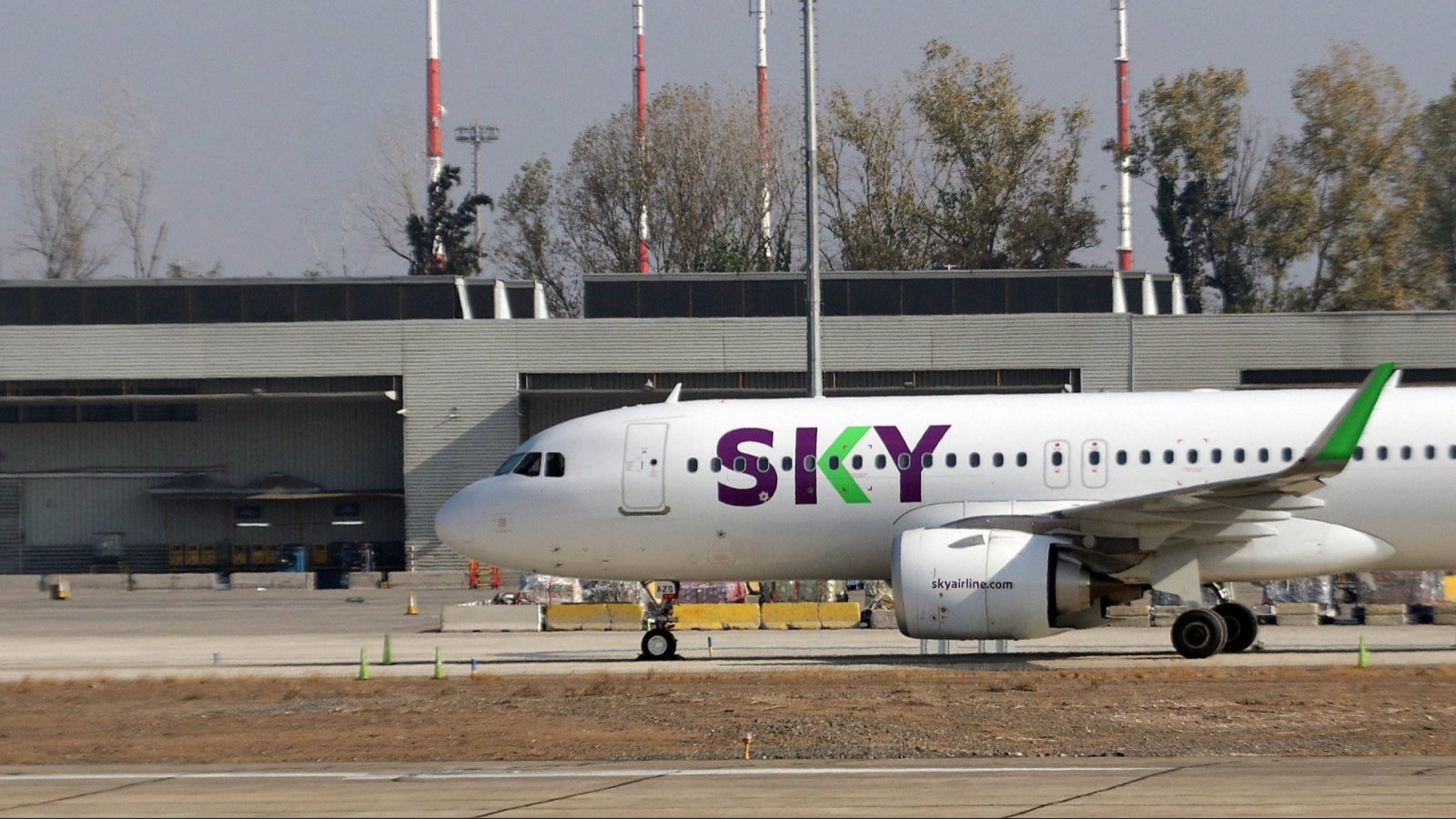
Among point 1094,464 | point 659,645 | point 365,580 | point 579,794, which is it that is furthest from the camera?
point 365,580

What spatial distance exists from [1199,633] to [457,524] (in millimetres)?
9695

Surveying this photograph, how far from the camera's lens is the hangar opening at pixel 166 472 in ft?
161

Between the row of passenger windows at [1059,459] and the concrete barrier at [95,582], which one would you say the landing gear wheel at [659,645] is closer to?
the row of passenger windows at [1059,459]

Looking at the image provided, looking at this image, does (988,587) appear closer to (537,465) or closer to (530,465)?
(537,465)

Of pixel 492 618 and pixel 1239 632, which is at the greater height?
pixel 1239 632

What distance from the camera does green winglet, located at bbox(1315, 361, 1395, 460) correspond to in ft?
63.2

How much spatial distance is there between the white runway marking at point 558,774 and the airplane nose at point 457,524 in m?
9.84

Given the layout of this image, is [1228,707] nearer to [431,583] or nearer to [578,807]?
[578,807]

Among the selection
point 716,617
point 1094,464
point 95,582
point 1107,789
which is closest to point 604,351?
point 95,582

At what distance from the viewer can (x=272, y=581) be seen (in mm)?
44812

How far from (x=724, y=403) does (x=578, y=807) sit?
41.6 feet

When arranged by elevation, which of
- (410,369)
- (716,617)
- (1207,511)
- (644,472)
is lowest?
(716,617)

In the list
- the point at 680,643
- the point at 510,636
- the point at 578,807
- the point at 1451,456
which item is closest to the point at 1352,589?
the point at 1451,456

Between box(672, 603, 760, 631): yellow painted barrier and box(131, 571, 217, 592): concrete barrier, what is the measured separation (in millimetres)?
19130
